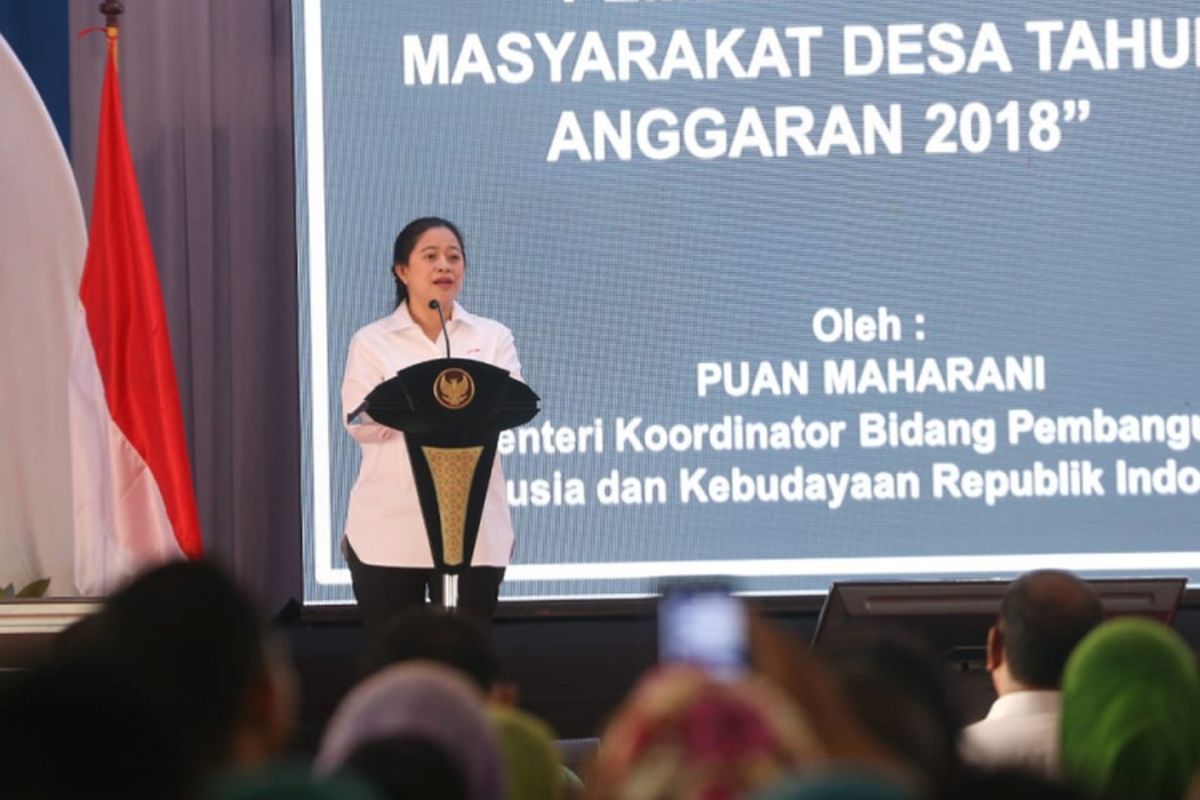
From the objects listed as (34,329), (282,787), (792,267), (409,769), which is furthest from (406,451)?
(282,787)

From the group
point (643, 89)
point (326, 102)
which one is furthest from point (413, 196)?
point (643, 89)

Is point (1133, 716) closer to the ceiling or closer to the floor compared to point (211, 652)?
closer to the floor

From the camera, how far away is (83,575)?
205 inches

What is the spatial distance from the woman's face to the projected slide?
0.69 m

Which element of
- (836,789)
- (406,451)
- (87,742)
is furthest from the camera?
(406,451)

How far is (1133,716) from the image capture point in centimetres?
202

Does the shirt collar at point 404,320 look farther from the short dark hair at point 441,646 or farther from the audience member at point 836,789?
the audience member at point 836,789

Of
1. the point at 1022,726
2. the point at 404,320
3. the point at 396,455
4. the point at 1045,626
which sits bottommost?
the point at 1022,726

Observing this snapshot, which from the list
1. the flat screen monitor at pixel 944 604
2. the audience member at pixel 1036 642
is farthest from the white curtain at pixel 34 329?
the audience member at pixel 1036 642

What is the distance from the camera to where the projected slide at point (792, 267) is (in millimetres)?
5777

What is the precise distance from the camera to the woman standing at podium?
507cm

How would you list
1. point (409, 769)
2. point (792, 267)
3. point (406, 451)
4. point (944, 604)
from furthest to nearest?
1. point (792, 267)
2. point (406, 451)
3. point (944, 604)
4. point (409, 769)

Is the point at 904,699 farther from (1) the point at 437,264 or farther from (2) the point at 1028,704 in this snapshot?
(1) the point at 437,264

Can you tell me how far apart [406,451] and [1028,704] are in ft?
8.31
